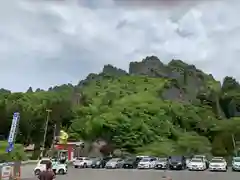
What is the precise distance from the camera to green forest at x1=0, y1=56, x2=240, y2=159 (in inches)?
3120

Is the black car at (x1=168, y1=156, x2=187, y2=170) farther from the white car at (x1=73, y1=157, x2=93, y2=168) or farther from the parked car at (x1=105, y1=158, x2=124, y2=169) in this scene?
the white car at (x1=73, y1=157, x2=93, y2=168)

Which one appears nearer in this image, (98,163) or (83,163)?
(83,163)

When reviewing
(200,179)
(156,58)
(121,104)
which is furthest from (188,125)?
(156,58)

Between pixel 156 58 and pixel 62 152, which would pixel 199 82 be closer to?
pixel 156 58

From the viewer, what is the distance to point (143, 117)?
86688mm

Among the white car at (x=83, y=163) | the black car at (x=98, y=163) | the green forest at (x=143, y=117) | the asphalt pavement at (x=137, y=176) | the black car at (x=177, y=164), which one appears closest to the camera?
the asphalt pavement at (x=137, y=176)

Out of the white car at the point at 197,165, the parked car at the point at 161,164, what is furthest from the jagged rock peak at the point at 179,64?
the white car at the point at 197,165

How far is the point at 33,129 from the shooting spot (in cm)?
7919

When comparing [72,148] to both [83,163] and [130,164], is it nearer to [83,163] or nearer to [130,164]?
[83,163]

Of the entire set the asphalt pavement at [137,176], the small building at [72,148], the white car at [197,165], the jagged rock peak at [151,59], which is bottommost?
the asphalt pavement at [137,176]

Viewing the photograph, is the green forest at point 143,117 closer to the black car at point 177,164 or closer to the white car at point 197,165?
the black car at point 177,164

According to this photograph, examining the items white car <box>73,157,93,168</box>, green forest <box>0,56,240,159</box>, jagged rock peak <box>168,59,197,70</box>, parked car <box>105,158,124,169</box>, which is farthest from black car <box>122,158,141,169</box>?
jagged rock peak <box>168,59,197,70</box>

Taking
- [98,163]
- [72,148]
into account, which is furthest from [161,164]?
[72,148]

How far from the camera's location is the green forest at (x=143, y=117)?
7925 centimetres
